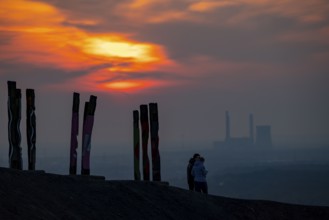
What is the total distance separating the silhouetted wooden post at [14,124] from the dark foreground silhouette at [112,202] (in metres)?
3.04

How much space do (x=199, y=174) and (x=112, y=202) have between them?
18.9 ft

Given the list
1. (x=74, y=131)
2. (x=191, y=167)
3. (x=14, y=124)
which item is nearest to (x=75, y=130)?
(x=74, y=131)

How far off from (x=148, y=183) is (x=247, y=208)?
4.04 metres

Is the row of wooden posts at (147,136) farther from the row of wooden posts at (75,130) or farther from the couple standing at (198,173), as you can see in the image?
the couple standing at (198,173)

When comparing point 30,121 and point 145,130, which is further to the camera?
point 145,130

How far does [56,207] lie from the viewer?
19.7 metres

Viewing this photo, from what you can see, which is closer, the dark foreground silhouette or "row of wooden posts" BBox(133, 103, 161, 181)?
the dark foreground silhouette

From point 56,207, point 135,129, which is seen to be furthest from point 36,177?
point 135,129

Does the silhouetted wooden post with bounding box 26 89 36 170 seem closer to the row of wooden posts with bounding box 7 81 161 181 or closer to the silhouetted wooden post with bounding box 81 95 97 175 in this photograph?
the row of wooden posts with bounding box 7 81 161 181

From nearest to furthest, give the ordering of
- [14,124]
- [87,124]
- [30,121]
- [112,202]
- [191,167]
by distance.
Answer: [112,202] → [14,124] → [30,121] → [87,124] → [191,167]

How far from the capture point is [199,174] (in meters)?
27.2

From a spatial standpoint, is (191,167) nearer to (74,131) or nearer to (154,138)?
(154,138)

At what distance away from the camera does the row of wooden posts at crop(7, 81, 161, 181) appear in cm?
2619

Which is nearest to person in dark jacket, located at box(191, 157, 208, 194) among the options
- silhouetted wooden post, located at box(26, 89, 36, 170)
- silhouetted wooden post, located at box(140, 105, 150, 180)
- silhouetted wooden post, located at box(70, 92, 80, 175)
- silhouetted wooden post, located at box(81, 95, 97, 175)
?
silhouetted wooden post, located at box(140, 105, 150, 180)
